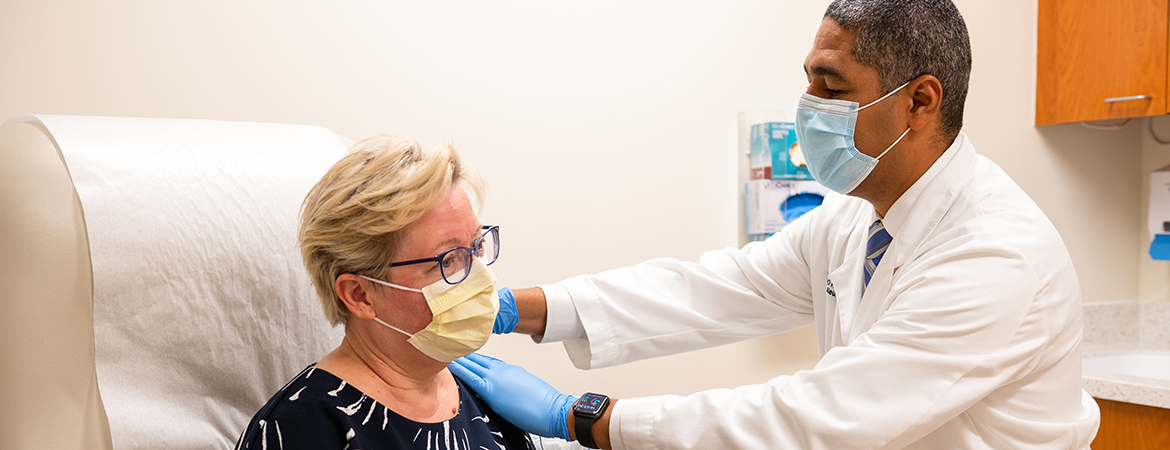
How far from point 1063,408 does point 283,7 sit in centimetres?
175

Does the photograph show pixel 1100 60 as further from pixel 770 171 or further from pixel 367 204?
pixel 367 204

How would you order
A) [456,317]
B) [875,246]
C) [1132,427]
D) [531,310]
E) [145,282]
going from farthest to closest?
1. [1132,427]
2. [531,310]
3. [875,246]
4. [456,317]
5. [145,282]

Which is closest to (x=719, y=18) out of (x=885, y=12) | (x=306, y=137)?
(x=885, y=12)

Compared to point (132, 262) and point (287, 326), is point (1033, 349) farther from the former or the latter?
point (132, 262)

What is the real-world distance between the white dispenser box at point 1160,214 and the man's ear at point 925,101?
→ 1.96 meters

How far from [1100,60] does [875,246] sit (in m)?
1.71

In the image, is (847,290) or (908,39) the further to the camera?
(847,290)

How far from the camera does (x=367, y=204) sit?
1.04 metres

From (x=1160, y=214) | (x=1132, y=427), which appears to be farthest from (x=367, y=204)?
(x=1160, y=214)

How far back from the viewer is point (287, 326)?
1194 mm

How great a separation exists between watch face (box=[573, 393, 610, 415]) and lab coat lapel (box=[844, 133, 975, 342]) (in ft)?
1.65

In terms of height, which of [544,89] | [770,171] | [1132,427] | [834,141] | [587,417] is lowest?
[1132,427]

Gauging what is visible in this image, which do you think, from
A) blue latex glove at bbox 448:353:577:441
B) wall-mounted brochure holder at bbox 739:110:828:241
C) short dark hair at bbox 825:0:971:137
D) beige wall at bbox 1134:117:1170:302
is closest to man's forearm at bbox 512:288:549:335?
blue latex glove at bbox 448:353:577:441

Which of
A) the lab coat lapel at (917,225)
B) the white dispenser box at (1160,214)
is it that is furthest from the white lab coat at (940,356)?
the white dispenser box at (1160,214)
